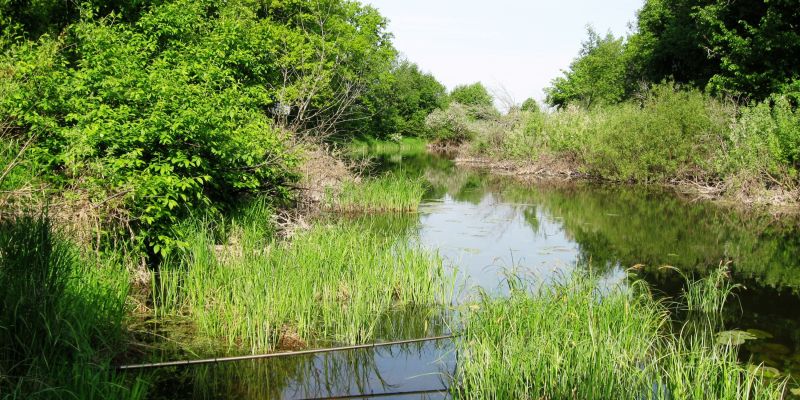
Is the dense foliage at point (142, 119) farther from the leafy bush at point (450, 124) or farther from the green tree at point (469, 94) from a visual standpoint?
the green tree at point (469, 94)

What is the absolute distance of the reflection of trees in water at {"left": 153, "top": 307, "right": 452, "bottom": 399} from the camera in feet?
21.4

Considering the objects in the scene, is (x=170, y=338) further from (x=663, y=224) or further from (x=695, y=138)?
(x=695, y=138)

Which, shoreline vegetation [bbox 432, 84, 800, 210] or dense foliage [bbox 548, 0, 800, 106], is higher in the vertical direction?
dense foliage [bbox 548, 0, 800, 106]

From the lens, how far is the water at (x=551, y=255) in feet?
22.7

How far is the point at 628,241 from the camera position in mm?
16078

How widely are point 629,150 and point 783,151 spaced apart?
28.4ft

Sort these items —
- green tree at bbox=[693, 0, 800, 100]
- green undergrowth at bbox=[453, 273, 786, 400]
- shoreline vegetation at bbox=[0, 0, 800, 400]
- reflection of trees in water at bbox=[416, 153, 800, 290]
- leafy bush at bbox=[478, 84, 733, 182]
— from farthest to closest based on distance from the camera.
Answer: leafy bush at bbox=[478, 84, 733, 182], green tree at bbox=[693, 0, 800, 100], reflection of trees in water at bbox=[416, 153, 800, 290], shoreline vegetation at bbox=[0, 0, 800, 400], green undergrowth at bbox=[453, 273, 786, 400]

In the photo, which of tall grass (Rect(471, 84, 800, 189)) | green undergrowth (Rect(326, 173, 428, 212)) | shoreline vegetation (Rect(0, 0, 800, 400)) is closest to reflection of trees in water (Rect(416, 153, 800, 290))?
tall grass (Rect(471, 84, 800, 189))

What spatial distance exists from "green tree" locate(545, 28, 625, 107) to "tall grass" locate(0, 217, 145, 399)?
45250 millimetres

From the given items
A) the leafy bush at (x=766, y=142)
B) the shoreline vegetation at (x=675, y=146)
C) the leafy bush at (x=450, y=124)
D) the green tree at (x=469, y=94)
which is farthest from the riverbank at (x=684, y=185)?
the green tree at (x=469, y=94)

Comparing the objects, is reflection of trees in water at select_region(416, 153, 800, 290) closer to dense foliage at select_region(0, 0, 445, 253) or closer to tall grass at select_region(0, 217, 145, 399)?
dense foliage at select_region(0, 0, 445, 253)

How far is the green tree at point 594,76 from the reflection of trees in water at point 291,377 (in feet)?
141

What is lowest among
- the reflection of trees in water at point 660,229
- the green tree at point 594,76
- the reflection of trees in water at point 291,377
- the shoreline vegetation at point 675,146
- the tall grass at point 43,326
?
the reflection of trees in water at point 291,377

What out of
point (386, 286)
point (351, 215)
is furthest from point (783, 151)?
point (386, 286)
